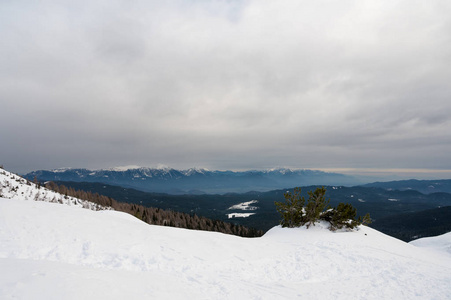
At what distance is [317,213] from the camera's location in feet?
73.7

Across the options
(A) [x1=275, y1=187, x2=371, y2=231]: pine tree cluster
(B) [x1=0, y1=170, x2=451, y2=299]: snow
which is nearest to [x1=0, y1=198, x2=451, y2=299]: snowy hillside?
(B) [x1=0, y1=170, x2=451, y2=299]: snow

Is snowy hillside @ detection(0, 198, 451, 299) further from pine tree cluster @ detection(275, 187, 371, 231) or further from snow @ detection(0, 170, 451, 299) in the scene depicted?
pine tree cluster @ detection(275, 187, 371, 231)

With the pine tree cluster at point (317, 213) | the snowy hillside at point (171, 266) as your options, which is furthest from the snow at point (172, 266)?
the pine tree cluster at point (317, 213)

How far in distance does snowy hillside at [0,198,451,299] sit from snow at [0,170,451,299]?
0.14 ft

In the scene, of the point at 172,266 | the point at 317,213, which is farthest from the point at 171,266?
the point at 317,213

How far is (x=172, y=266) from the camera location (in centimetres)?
1012

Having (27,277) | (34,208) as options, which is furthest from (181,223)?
(27,277)

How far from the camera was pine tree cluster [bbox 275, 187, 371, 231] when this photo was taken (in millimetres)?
21766

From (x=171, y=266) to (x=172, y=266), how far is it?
0.05 m

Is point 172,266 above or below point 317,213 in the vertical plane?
below

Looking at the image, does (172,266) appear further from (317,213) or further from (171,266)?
(317,213)

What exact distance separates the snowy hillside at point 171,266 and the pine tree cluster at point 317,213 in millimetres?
6787

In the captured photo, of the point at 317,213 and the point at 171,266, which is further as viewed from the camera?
the point at 317,213

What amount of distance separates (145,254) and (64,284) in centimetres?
462
